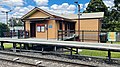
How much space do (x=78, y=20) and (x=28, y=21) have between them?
7.13m

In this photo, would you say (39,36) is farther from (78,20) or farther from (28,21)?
(78,20)

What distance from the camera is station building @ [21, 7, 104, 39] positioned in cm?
2284

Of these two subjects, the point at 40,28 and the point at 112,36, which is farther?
the point at 40,28

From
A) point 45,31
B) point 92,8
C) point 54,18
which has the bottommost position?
point 45,31

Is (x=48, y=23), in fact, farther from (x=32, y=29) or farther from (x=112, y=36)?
(x=112, y=36)

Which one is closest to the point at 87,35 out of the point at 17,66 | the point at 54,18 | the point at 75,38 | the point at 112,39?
the point at 75,38

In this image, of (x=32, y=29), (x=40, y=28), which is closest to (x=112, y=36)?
(x=40, y=28)

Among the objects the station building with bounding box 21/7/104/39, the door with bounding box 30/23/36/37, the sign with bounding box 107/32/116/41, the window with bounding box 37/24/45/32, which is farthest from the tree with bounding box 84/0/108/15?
the sign with bounding box 107/32/116/41

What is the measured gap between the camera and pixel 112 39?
17562mm

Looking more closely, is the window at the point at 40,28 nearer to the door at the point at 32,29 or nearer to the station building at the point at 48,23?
the station building at the point at 48,23

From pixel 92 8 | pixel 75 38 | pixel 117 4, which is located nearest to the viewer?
pixel 75 38

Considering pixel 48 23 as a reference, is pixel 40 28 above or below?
below

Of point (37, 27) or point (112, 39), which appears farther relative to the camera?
point (37, 27)

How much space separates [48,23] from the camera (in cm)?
2320
